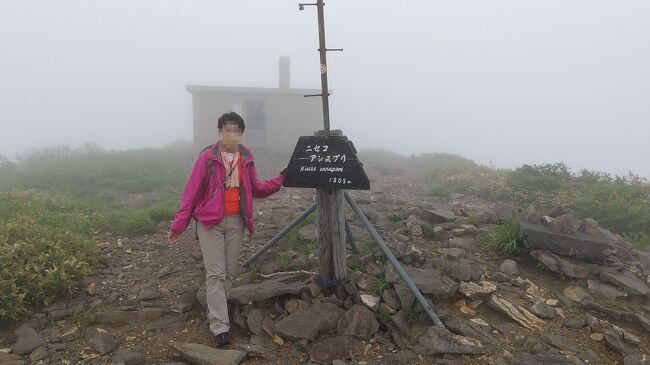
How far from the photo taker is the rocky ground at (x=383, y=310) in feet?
12.5

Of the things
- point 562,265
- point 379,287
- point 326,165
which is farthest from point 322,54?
point 562,265

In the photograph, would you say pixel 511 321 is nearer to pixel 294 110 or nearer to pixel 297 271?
pixel 297 271

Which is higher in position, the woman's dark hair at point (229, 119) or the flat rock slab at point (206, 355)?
the woman's dark hair at point (229, 119)

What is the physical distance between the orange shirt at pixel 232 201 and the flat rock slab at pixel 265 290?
1.05 meters

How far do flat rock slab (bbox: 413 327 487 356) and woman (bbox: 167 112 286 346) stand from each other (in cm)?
193

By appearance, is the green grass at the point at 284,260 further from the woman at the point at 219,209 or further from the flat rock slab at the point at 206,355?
the flat rock slab at the point at 206,355

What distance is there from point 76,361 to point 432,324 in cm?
347

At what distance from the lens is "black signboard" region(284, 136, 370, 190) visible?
4.16m

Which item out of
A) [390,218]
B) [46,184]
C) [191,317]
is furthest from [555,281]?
[46,184]

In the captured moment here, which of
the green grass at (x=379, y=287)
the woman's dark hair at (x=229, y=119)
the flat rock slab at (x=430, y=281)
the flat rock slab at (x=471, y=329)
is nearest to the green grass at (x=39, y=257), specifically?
the woman's dark hair at (x=229, y=119)

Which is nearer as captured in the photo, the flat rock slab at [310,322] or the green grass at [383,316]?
the flat rock slab at [310,322]

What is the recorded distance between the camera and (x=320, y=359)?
3.82 m

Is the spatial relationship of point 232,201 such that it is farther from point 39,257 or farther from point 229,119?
point 39,257

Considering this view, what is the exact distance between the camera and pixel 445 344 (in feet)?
12.6
